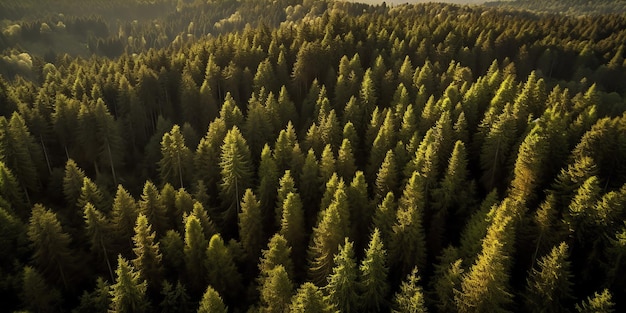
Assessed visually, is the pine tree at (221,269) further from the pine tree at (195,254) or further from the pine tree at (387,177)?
the pine tree at (387,177)

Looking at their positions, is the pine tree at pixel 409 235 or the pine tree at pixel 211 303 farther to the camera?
the pine tree at pixel 409 235

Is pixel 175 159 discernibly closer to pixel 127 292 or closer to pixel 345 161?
pixel 345 161

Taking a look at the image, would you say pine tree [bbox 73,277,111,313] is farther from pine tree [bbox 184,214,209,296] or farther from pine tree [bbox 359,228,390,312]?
pine tree [bbox 359,228,390,312]

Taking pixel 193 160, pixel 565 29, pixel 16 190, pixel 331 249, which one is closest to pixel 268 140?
pixel 193 160

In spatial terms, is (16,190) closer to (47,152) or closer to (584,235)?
(47,152)

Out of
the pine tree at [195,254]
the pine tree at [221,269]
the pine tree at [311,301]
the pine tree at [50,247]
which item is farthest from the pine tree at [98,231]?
the pine tree at [311,301]

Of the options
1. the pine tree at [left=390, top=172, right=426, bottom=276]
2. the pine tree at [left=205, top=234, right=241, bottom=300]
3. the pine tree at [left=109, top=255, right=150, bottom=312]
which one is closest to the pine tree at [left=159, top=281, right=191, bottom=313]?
the pine tree at [left=109, top=255, right=150, bottom=312]
